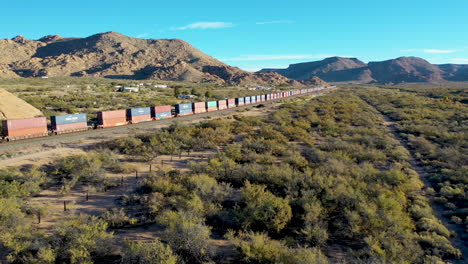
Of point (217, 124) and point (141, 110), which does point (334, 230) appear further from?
point (141, 110)

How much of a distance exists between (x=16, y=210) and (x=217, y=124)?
72.4ft

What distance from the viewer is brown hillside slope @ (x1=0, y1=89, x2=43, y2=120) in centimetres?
3344

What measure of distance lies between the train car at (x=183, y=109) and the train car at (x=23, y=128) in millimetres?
21239

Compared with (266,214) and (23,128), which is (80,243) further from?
(23,128)

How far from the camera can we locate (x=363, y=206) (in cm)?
1086

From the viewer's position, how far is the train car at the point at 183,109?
153 ft

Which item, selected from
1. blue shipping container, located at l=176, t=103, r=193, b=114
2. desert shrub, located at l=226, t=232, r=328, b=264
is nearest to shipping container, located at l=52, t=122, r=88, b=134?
blue shipping container, located at l=176, t=103, r=193, b=114

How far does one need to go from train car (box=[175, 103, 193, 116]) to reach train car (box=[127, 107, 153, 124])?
6.64 meters

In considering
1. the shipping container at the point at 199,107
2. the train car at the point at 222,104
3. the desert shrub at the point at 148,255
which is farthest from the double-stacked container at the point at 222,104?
the desert shrub at the point at 148,255

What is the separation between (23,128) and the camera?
26.9 m

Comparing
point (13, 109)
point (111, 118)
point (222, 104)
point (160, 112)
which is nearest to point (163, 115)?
point (160, 112)

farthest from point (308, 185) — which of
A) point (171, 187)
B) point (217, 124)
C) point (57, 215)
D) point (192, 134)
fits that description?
point (217, 124)

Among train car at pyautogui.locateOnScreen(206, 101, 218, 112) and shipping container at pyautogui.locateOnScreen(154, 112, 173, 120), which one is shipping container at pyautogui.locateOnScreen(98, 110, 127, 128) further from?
train car at pyautogui.locateOnScreen(206, 101, 218, 112)

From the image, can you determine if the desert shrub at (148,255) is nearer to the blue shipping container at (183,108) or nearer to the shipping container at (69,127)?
the shipping container at (69,127)
